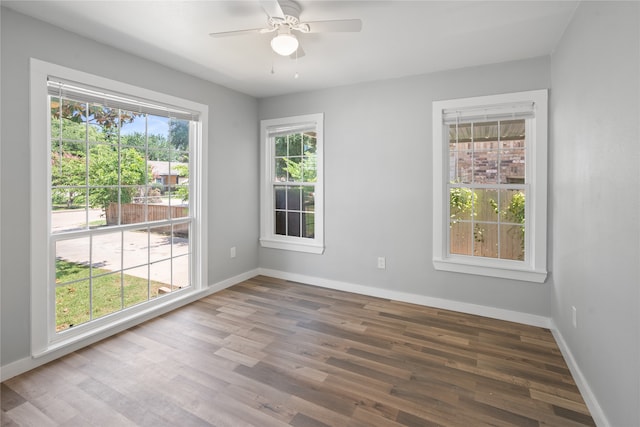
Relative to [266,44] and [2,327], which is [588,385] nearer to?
[266,44]

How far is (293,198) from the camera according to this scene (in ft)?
14.6

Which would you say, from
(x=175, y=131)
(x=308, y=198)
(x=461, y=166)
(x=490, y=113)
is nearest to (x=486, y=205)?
(x=461, y=166)

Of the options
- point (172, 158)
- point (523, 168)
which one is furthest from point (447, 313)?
point (172, 158)

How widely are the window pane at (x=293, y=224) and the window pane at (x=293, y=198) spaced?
83 mm

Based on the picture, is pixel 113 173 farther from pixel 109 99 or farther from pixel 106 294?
pixel 106 294

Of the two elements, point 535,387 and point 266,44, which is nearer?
point 535,387

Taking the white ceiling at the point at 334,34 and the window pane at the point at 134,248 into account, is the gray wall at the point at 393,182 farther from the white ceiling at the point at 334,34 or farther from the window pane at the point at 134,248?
the window pane at the point at 134,248

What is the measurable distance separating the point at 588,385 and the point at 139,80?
4167 mm

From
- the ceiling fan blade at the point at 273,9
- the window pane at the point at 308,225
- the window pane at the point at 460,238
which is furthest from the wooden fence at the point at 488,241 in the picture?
the ceiling fan blade at the point at 273,9

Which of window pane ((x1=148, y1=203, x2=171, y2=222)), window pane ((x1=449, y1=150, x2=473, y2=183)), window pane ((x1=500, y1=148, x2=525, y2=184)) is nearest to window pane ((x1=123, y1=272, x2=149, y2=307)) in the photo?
window pane ((x1=148, y1=203, x2=171, y2=222))

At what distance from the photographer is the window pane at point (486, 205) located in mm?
3279

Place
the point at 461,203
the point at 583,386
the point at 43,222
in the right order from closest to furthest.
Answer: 1. the point at 583,386
2. the point at 43,222
3. the point at 461,203

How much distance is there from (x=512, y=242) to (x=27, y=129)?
4.19 m

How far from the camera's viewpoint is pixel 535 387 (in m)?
2.11
